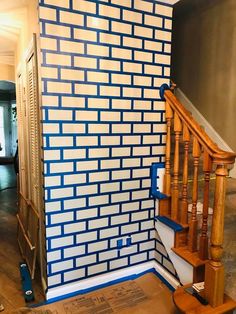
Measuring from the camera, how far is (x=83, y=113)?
198cm

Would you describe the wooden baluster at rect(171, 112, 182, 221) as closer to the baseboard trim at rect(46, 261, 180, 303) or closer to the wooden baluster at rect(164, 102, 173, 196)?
the wooden baluster at rect(164, 102, 173, 196)

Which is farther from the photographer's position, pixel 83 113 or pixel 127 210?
pixel 127 210

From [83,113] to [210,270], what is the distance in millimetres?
1377

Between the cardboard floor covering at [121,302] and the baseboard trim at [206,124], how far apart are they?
1742 millimetres

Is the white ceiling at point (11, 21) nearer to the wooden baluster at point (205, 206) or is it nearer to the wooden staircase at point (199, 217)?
the wooden staircase at point (199, 217)

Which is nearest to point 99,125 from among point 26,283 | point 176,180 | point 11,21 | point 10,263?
point 176,180

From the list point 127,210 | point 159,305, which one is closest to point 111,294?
point 159,305

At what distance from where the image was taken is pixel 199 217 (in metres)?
2.11

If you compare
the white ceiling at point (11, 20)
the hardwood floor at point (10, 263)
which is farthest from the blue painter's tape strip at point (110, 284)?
the white ceiling at point (11, 20)

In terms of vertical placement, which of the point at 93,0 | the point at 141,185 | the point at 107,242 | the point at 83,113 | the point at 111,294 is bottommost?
the point at 111,294

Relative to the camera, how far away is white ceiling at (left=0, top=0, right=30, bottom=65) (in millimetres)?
2294

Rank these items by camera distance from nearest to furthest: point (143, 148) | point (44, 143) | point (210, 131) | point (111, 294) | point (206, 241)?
point (206, 241) < point (44, 143) < point (111, 294) < point (143, 148) < point (210, 131)

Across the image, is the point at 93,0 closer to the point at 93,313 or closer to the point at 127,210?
the point at 127,210

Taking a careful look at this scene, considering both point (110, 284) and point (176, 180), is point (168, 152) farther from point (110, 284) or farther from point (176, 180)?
point (110, 284)
